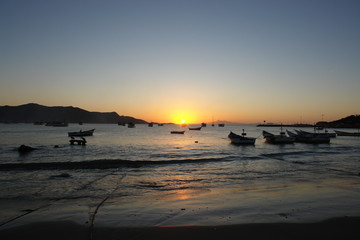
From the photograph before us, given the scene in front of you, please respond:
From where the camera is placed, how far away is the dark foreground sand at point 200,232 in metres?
6.57

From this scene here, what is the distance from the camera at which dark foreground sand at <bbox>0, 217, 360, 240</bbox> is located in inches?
259

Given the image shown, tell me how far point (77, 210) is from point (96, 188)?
4.42m

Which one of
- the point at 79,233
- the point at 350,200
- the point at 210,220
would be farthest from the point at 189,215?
the point at 350,200

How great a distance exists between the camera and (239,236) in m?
6.58

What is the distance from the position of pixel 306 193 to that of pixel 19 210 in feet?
41.4

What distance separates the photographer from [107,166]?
73.3 ft

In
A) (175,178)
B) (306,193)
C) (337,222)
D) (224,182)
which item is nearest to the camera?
(337,222)

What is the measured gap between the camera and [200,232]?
6.82 meters

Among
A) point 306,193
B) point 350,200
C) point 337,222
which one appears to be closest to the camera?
point 337,222

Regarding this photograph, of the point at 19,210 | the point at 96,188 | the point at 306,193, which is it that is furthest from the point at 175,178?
the point at 19,210

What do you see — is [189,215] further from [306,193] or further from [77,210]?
[306,193]

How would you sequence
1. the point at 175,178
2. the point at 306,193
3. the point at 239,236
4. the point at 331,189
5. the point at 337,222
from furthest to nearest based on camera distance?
the point at 175,178
the point at 331,189
the point at 306,193
the point at 337,222
the point at 239,236

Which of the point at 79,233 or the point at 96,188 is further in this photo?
the point at 96,188

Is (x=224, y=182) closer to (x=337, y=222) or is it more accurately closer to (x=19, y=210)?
(x=337, y=222)
